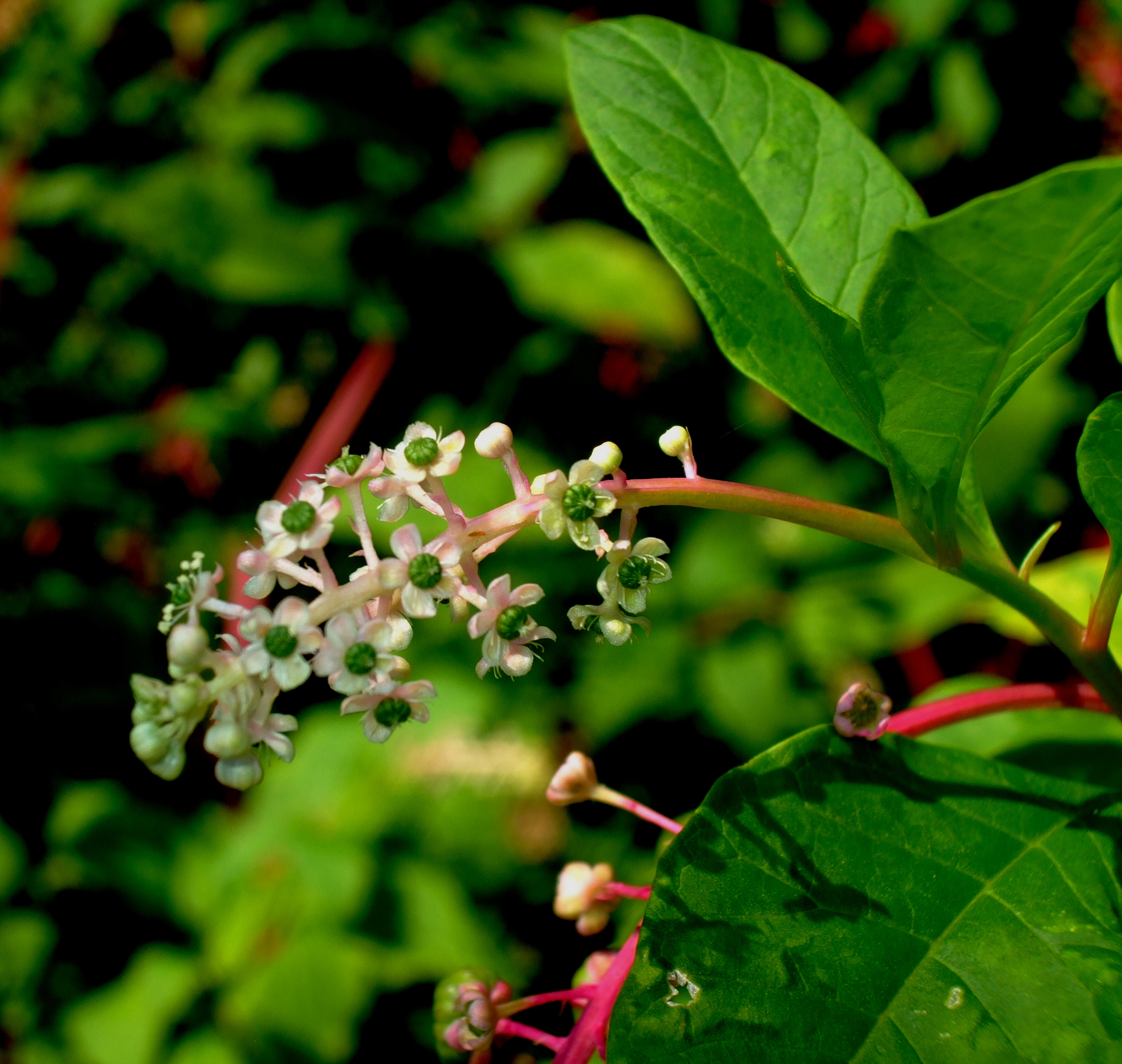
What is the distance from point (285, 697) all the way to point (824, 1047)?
3082mm

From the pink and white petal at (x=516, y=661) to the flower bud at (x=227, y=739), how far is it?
0.28m

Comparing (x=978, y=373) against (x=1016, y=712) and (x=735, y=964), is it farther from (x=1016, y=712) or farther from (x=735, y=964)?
(x=1016, y=712)

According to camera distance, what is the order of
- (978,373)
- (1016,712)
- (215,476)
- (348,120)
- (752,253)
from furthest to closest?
(215,476) < (348,120) < (1016,712) < (752,253) < (978,373)

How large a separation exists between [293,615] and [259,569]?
104 millimetres

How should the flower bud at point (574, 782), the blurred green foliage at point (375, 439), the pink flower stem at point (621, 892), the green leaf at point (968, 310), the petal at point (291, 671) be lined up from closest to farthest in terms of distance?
the green leaf at point (968, 310)
the petal at point (291, 671)
the pink flower stem at point (621, 892)
the flower bud at point (574, 782)
the blurred green foliage at point (375, 439)

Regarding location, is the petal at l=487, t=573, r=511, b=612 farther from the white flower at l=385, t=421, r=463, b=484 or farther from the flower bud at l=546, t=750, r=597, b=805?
the flower bud at l=546, t=750, r=597, b=805

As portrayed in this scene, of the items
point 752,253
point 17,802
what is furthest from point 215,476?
point 752,253

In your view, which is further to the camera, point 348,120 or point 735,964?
point 348,120

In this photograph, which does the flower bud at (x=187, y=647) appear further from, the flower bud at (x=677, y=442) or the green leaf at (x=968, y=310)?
the green leaf at (x=968, y=310)

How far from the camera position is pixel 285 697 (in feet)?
12.5

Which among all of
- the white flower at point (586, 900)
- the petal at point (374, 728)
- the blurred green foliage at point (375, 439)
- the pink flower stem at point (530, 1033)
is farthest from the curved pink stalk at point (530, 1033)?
the blurred green foliage at point (375, 439)

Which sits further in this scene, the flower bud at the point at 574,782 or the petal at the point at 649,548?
the flower bud at the point at 574,782

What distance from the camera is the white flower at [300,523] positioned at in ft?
3.55

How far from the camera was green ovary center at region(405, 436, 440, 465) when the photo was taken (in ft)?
3.58
